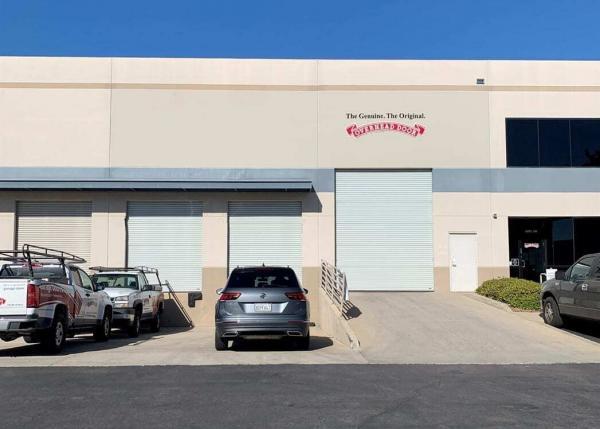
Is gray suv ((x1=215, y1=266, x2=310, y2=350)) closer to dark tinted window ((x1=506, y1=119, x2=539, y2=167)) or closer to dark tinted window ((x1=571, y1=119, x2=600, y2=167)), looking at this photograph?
dark tinted window ((x1=506, y1=119, x2=539, y2=167))

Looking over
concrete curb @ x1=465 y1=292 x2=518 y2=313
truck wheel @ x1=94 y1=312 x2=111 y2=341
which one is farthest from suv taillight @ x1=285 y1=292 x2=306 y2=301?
concrete curb @ x1=465 y1=292 x2=518 y2=313

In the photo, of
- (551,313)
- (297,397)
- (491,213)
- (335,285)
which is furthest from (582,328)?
(297,397)

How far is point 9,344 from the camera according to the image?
1449 cm

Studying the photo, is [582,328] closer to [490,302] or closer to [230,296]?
[490,302]

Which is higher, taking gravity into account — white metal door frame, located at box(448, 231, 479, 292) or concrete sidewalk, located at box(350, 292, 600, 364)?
white metal door frame, located at box(448, 231, 479, 292)

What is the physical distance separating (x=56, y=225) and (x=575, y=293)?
1703cm

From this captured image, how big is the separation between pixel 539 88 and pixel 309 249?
1023 centimetres

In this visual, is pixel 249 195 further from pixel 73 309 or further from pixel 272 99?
pixel 73 309

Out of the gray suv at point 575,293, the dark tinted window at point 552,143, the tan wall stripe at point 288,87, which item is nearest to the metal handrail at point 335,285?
the gray suv at point 575,293

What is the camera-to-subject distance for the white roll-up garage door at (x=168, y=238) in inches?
873

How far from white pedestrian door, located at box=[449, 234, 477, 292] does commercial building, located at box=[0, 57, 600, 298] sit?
0.05 meters

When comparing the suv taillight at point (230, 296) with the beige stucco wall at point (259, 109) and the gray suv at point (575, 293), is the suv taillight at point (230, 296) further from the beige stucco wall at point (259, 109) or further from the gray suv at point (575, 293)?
the beige stucco wall at point (259, 109)

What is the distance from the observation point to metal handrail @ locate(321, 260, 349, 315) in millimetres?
17016

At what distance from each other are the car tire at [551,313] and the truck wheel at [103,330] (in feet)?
35.6
